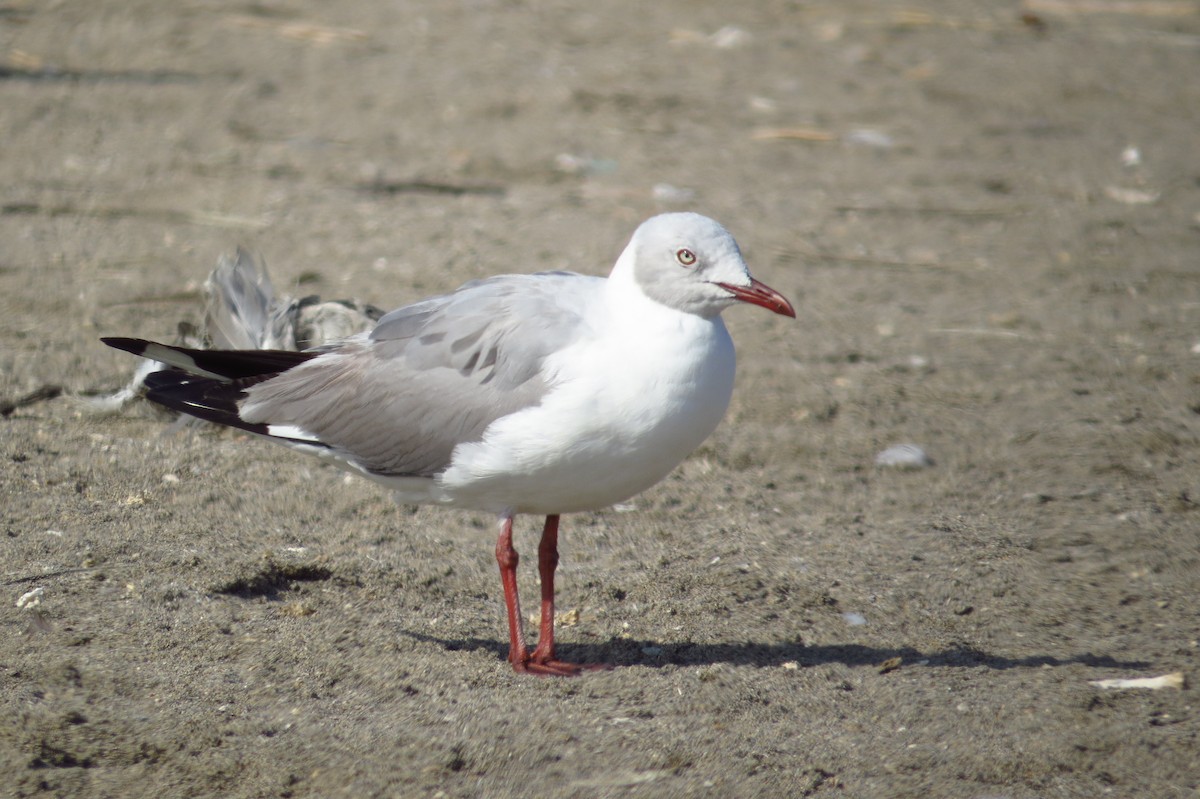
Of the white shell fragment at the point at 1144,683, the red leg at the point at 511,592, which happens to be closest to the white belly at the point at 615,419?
the red leg at the point at 511,592

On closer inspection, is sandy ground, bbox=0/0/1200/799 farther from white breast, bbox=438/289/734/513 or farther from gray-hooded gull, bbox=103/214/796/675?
white breast, bbox=438/289/734/513

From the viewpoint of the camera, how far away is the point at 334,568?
482cm

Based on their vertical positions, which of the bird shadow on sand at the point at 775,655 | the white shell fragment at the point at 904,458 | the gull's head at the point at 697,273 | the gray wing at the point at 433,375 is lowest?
the white shell fragment at the point at 904,458

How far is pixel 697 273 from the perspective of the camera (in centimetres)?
406

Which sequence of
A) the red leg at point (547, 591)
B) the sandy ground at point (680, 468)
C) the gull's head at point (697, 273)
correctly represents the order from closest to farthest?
the sandy ground at point (680, 468) → the gull's head at point (697, 273) → the red leg at point (547, 591)

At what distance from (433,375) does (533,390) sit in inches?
18.0

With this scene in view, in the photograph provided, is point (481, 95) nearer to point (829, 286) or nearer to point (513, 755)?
point (829, 286)

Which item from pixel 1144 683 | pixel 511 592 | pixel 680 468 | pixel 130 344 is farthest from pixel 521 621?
pixel 1144 683

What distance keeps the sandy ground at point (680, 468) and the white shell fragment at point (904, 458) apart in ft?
0.28

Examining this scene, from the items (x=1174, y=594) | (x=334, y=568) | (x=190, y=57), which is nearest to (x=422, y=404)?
(x=334, y=568)

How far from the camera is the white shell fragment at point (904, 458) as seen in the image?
19.4ft

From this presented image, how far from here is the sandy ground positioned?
153 inches

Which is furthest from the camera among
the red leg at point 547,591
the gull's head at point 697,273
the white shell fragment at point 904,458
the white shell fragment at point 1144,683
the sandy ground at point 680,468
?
the white shell fragment at point 904,458

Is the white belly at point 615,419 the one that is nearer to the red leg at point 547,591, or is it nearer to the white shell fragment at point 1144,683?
the red leg at point 547,591
